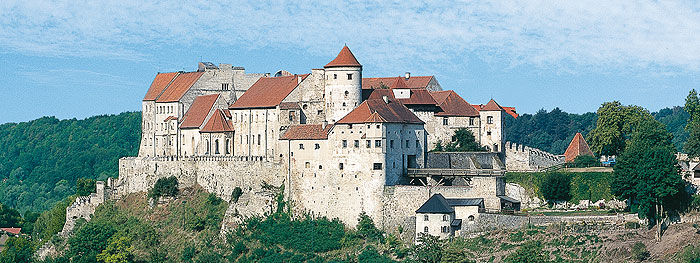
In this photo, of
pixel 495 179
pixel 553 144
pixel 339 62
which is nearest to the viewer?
pixel 495 179

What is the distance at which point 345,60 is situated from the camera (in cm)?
9325

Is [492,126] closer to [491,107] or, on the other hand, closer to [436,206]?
[491,107]

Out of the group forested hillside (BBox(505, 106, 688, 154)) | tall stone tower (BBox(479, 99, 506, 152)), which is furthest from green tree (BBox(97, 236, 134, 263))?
forested hillside (BBox(505, 106, 688, 154))

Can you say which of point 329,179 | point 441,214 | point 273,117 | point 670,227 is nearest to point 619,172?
point 670,227

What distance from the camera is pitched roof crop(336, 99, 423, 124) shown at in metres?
86.1

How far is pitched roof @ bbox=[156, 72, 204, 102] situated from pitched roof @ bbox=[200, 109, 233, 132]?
7589 millimetres

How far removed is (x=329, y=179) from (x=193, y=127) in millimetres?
23154

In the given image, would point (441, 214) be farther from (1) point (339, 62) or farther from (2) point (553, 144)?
(2) point (553, 144)

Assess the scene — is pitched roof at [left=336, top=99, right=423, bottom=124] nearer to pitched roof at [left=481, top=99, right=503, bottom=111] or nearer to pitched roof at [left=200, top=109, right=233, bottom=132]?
pitched roof at [left=481, top=99, right=503, bottom=111]

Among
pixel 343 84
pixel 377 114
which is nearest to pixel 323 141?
pixel 377 114

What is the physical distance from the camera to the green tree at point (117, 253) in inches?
3797

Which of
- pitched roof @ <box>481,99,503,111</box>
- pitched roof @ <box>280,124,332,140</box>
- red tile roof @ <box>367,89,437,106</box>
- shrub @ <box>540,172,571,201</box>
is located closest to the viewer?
shrub @ <box>540,172,571,201</box>

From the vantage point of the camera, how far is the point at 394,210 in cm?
8562

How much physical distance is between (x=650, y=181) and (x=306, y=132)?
25.9 meters
